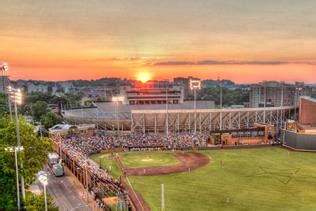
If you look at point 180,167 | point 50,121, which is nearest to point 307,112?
point 180,167

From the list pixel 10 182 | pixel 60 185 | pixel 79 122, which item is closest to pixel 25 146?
pixel 10 182

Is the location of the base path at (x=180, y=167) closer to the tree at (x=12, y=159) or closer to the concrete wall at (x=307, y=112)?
the tree at (x=12, y=159)

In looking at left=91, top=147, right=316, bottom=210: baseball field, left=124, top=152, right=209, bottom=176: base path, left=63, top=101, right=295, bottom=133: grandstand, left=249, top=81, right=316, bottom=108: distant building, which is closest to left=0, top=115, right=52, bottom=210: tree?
left=91, top=147, right=316, bottom=210: baseball field

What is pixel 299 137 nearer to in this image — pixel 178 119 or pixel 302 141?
pixel 302 141

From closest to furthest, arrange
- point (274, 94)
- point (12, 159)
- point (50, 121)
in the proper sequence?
1. point (12, 159)
2. point (50, 121)
3. point (274, 94)

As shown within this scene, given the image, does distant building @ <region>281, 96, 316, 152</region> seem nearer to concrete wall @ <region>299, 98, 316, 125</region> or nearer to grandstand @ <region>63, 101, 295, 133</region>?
concrete wall @ <region>299, 98, 316, 125</region>

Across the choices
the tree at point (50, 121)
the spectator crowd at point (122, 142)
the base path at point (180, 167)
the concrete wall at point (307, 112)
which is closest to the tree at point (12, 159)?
the base path at point (180, 167)
